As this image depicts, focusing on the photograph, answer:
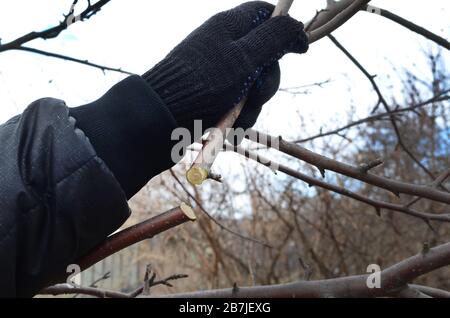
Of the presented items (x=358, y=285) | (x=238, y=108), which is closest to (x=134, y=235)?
(x=238, y=108)

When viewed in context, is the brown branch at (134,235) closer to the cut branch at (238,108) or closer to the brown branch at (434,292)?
the cut branch at (238,108)

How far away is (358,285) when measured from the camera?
1474 millimetres

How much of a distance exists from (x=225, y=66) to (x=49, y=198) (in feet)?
1.37

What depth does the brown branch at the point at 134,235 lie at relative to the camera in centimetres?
86

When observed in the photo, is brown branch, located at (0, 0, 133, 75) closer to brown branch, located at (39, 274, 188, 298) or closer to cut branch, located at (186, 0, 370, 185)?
cut branch, located at (186, 0, 370, 185)

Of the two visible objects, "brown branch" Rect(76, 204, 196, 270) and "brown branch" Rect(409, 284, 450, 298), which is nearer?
"brown branch" Rect(76, 204, 196, 270)

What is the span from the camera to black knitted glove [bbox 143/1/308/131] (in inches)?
37.5

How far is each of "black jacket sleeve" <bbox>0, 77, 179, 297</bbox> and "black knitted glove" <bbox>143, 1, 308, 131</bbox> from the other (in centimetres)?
14

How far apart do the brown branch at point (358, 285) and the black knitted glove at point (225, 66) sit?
59cm

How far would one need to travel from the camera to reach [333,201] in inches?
186

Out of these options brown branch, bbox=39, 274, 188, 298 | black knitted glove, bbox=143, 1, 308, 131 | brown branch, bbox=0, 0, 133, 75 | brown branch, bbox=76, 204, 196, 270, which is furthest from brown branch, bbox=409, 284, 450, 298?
brown branch, bbox=0, 0, 133, 75

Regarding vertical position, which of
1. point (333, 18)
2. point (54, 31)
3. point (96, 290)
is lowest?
point (96, 290)

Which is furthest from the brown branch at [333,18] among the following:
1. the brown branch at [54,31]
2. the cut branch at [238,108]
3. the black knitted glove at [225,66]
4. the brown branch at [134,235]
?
the brown branch at [134,235]

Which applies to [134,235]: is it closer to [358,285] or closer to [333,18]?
[358,285]
